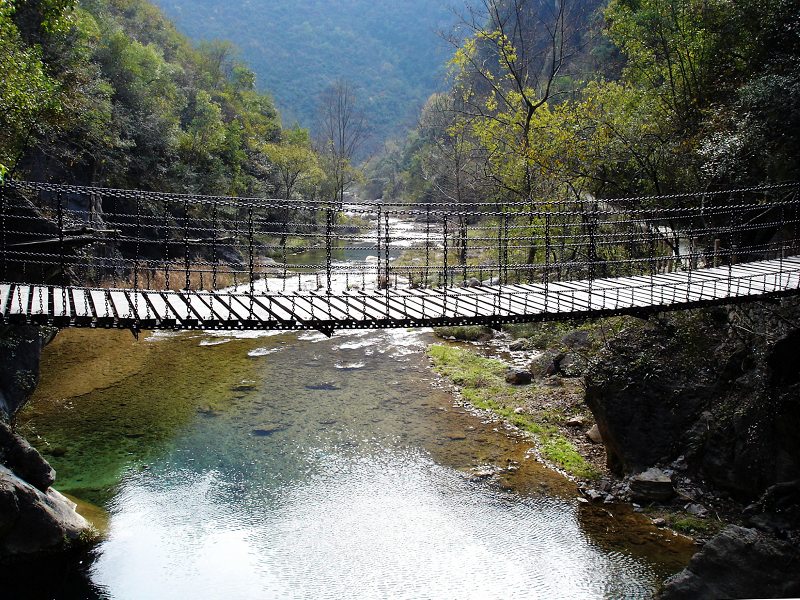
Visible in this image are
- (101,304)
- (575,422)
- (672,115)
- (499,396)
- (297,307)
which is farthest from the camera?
(672,115)

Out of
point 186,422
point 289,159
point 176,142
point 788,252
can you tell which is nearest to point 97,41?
point 176,142

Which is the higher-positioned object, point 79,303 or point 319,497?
point 79,303

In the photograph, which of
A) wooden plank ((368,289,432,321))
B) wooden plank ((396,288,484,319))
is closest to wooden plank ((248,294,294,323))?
wooden plank ((368,289,432,321))

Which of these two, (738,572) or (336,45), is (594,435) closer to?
(738,572)

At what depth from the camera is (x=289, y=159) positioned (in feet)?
103

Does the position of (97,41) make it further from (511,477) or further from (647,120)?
(511,477)

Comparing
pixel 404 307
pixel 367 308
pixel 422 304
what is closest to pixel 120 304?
pixel 367 308

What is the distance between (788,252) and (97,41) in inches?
796

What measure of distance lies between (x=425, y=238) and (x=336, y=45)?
80.9 meters

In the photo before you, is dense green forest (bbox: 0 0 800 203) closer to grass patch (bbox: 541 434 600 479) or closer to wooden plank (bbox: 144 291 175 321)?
wooden plank (bbox: 144 291 175 321)

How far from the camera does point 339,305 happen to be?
21.8 ft

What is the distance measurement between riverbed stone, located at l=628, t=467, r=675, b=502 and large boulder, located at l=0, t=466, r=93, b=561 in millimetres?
6093

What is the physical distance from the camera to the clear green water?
6.12 meters

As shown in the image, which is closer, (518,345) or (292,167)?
(518,345)
